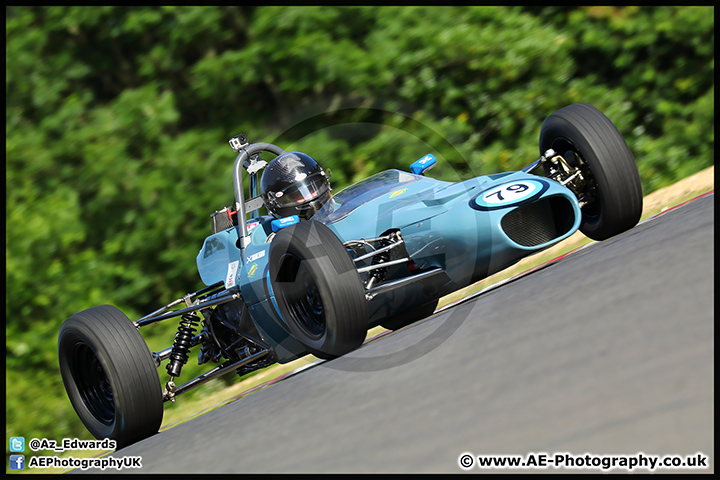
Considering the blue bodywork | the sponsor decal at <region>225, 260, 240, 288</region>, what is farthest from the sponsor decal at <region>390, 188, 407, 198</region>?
the sponsor decal at <region>225, 260, 240, 288</region>

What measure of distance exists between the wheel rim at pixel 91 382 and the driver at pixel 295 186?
159 cm

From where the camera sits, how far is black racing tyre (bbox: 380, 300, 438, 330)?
5602 millimetres

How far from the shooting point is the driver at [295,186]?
5270 mm

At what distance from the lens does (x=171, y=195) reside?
9828 mm

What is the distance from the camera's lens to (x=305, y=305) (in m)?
4.62

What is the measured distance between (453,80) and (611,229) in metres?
5.75

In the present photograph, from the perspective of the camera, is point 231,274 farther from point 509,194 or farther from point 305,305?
point 509,194

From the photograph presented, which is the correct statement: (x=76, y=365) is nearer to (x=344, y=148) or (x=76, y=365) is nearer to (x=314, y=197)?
(x=314, y=197)

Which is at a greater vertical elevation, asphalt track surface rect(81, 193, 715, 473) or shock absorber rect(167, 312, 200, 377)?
shock absorber rect(167, 312, 200, 377)

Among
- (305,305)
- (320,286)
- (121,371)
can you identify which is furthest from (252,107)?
(320,286)

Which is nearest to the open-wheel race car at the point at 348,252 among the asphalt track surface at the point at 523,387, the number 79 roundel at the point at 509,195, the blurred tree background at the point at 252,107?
the number 79 roundel at the point at 509,195

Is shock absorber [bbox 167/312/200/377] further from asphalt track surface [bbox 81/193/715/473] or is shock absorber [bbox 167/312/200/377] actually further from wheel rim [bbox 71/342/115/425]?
asphalt track surface [bbox 81/193/715/473]

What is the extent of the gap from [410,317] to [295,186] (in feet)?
4.36

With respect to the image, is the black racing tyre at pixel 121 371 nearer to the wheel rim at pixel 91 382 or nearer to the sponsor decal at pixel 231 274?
the wheel rim at pixel 91 382
